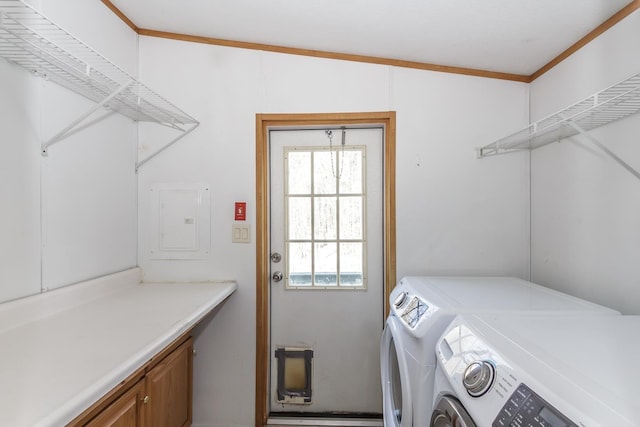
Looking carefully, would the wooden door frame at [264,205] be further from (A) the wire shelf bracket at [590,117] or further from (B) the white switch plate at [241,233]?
(A) the wire shelf bracket at [590,117]

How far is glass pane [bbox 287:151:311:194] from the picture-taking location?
1997 millimetres

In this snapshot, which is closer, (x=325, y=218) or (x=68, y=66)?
(x=68, y=66)

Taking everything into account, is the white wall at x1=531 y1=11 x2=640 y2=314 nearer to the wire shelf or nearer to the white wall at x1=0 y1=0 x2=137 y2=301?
the wire shelf

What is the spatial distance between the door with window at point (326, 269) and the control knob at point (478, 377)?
1.18m

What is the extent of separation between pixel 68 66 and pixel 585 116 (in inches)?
82.3

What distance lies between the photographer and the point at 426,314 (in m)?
1.13

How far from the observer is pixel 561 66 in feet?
5.03

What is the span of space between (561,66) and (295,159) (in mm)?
1521

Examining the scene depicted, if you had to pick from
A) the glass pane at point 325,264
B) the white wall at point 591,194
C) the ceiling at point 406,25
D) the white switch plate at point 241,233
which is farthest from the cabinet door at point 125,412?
the white wall at point 591,194

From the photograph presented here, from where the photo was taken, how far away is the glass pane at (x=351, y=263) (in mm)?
1979

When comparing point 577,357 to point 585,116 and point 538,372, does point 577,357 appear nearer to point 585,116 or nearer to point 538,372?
point 538,372

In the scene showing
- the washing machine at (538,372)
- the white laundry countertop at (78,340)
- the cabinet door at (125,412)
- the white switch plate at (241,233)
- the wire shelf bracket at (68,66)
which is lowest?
the cabinet door at (125,412)

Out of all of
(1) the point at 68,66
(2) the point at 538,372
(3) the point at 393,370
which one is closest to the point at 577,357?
(2) the point at 538,372

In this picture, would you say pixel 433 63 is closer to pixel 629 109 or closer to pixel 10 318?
pixel 629 109
